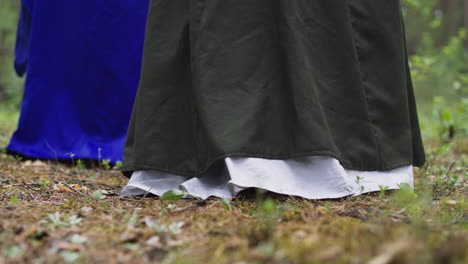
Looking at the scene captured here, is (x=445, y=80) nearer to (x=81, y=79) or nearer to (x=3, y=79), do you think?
(x=81, y=79)

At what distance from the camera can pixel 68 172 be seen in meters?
2.63

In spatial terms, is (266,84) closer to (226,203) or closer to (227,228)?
(226,203)

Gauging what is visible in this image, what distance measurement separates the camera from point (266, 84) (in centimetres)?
180

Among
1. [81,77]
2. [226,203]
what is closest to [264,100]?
[226,203]

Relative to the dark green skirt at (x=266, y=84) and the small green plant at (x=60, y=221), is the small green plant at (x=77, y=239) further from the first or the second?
the dark green skirt at (x=266, y=84)

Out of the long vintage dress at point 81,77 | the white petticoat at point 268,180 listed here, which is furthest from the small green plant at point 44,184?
the long vintage dress at point 81,77

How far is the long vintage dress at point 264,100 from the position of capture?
5.76 ft

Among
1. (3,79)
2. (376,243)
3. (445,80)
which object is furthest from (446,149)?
(3,79)

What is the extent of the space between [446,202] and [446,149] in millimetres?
1662

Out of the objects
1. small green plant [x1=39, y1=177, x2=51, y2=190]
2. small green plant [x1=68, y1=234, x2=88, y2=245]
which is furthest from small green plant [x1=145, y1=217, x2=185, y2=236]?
small green plant [x1=39, y1=177, x2=51, y2=190]

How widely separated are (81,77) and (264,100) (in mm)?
1606

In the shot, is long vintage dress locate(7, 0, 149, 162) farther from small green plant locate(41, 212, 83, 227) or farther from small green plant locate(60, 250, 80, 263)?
small green plant locate(60, 250, 80, 263)

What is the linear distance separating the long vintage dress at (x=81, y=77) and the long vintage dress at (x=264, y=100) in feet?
3.28

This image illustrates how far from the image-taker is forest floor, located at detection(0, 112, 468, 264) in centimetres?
98
